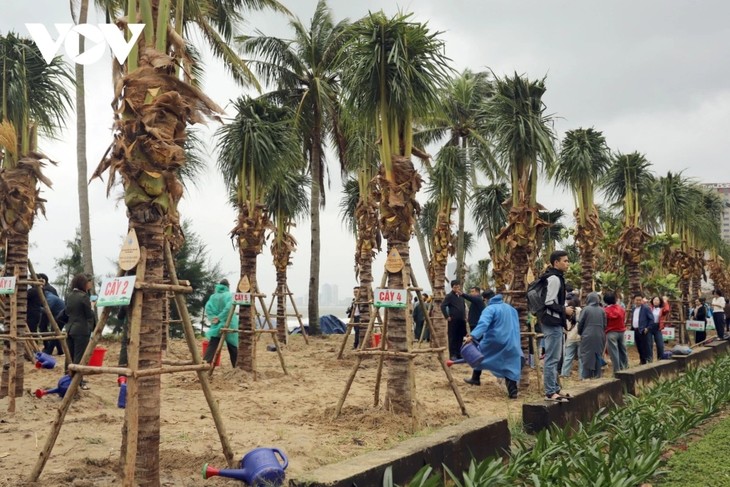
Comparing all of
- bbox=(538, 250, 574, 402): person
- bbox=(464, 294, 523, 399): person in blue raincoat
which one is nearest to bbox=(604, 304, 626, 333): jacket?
bbox=(464, 294, 523, 399): person in blue raincoat

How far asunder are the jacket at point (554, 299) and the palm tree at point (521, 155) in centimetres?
324

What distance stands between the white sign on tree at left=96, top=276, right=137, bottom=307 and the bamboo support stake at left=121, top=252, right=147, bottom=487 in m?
0.07

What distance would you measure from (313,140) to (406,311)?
→ 1718 cm

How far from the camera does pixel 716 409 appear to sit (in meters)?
8.48

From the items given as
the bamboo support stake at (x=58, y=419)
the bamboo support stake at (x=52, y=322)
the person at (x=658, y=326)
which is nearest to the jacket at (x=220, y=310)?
the bamboo support stake at (x=52, y=322)

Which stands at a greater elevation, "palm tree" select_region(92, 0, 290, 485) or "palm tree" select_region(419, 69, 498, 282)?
"palm tree" select_region(419, 69, 498, 282)

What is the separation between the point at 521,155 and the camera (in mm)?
11969

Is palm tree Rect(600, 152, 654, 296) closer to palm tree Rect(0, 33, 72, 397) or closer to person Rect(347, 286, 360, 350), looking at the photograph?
person Rect(347, 286, 360, 350)

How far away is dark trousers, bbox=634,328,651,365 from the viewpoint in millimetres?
14875

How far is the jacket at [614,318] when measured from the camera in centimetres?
1275

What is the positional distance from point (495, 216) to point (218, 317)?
13.7 meters

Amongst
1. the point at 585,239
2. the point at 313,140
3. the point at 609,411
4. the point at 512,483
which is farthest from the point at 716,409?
Result: the point at 313,140

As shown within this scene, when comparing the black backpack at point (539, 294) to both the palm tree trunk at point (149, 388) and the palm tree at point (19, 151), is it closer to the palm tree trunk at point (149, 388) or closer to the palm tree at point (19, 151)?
the palm tree trunk at point (149, 388)

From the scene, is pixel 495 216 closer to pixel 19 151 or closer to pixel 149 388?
pixel 19 151
